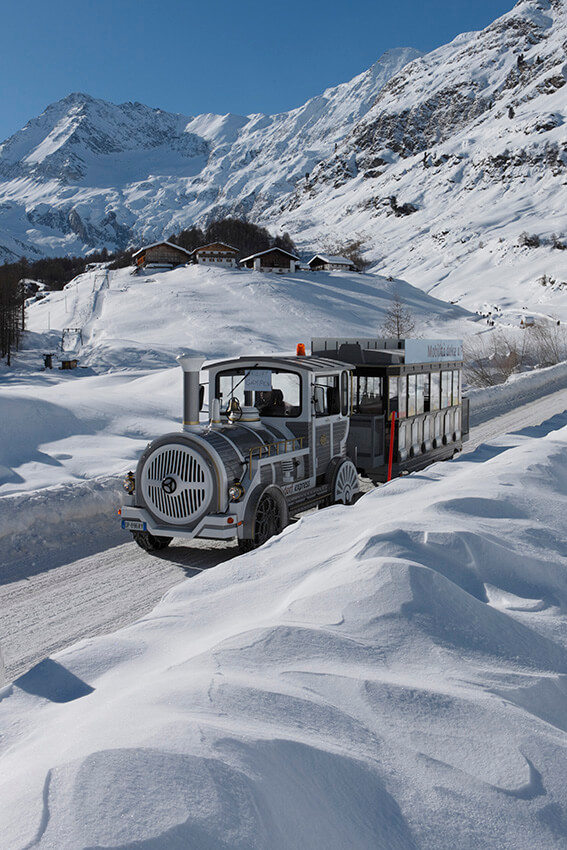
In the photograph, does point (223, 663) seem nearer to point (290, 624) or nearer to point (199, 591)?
point (290, 624)

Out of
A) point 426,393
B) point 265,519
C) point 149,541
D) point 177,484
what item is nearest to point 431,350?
point 426,393

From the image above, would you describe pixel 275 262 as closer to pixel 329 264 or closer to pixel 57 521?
pixel 329 264

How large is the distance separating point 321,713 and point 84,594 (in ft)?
16.0

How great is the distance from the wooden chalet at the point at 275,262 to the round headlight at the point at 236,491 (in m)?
80.3

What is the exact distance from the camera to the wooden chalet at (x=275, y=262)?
283ft

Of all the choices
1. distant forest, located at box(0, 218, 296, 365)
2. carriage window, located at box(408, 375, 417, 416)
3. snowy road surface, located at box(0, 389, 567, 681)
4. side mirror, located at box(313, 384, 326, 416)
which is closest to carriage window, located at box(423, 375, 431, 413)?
carriage window, located at box(408, 375, 417, 416)

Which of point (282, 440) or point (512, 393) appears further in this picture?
point (512, 393)

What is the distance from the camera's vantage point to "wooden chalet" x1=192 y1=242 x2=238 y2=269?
85500 mm

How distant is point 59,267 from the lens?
134875 mm

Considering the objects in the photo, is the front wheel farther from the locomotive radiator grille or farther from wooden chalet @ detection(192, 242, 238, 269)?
wooden chalet @ detection(192, 242, 238, 269)

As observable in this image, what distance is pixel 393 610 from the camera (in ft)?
15.3

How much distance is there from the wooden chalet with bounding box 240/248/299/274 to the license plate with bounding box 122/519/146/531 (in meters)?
80.1

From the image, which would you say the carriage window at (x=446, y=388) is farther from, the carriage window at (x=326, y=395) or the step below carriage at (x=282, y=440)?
the carriage window at (x=326, y=395)

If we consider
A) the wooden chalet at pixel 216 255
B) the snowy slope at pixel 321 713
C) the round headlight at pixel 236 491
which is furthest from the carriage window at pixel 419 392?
the wooden chalet at pixel 216 255
